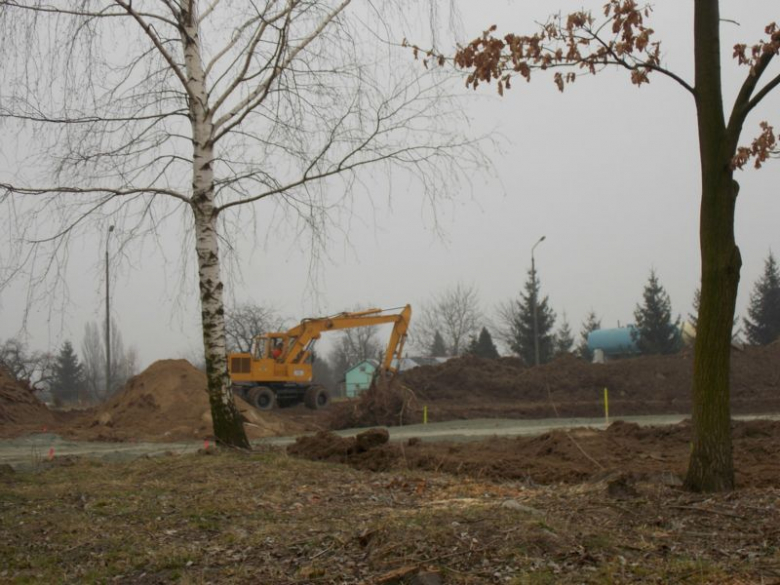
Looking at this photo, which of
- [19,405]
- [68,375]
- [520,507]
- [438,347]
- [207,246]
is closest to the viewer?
[520,507]

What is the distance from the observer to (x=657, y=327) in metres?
51.2

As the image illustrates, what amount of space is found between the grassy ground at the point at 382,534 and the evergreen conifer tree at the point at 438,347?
7715cm

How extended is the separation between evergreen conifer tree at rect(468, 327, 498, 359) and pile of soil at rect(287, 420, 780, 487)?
150 ft

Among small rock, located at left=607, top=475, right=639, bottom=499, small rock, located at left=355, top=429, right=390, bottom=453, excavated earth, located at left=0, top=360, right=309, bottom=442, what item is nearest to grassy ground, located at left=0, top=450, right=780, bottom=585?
small rock, located at left=607, top=475, right=639, bottom=499

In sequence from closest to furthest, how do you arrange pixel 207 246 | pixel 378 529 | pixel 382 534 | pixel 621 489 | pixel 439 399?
pixel 382 534 → pixel 378 529 → pixel 621 489 → pixel 207 246 → pixel 439 399

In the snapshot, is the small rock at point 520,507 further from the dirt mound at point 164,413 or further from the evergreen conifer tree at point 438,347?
the evergreen conifer tree at point 438,347

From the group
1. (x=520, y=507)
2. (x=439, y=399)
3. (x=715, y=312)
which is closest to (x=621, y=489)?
(x=520, y=507)

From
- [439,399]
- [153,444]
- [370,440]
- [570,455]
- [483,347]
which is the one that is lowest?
[153,444]

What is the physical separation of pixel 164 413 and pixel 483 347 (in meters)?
37.6

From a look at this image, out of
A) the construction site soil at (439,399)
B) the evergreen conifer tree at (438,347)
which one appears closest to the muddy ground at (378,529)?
the construction site soil at (439,399)

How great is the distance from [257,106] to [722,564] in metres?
8.98

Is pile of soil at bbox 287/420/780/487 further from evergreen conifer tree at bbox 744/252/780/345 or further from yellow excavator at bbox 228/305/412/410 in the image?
evergreen conifer tree at bbox 744/252/780/345

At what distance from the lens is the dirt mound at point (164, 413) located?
23.7 metres

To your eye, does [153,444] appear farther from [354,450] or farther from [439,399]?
[439,399]
